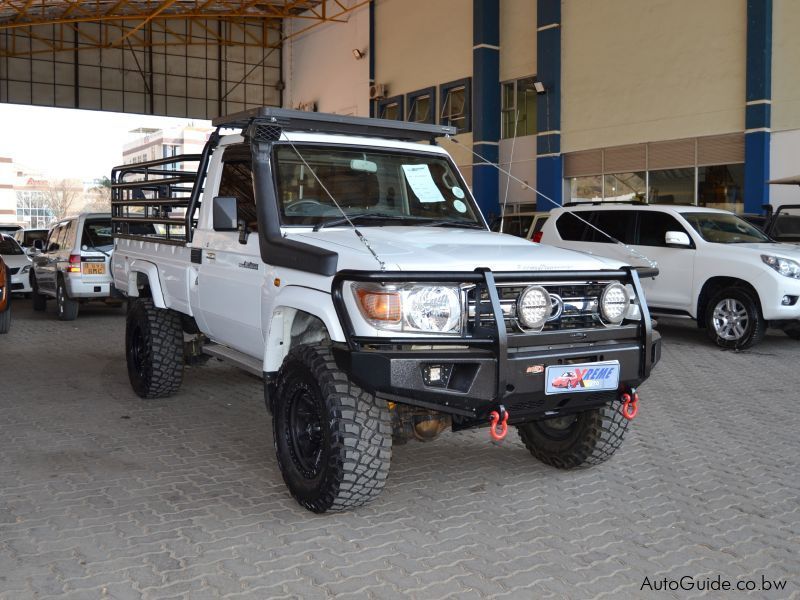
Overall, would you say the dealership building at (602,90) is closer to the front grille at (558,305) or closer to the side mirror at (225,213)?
the side mirror at (225,213)

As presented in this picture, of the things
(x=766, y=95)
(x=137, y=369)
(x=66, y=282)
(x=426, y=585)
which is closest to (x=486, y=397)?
(x=426, y=585)

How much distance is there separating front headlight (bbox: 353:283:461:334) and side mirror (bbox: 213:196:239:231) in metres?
1.28

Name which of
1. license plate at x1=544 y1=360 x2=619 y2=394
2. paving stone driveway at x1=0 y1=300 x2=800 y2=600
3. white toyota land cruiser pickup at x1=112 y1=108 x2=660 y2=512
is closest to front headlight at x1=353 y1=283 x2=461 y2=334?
white toyota land cruiser pickup at x1=112 y1=108 x2=660 y2=512

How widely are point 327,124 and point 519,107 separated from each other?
65.7 ft

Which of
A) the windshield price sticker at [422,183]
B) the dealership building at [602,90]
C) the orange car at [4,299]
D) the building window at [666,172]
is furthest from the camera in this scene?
the building window at [666,172]

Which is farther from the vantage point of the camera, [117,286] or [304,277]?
[117,286]

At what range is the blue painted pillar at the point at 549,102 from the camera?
2202 cm

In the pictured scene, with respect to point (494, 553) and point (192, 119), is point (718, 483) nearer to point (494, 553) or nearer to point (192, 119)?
point (494, 553)

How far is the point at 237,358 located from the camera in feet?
18.4

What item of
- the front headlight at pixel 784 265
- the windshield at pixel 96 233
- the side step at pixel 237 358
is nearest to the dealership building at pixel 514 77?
the front headlight at pixel 784 265

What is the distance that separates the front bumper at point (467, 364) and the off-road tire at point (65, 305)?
35.8 ft

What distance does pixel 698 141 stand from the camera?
18.9m

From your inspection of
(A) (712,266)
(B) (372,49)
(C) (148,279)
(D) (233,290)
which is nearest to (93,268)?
(C) (148,279)

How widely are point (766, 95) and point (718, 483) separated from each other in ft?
48.3
